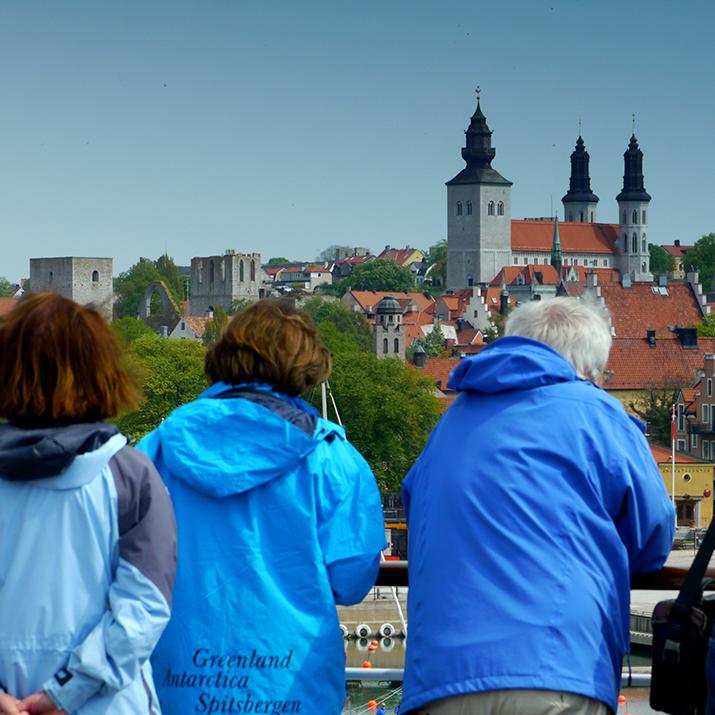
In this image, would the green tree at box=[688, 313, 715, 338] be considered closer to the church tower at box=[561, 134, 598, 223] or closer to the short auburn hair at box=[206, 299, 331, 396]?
the church tower at box=[561, 134, 598, 223]

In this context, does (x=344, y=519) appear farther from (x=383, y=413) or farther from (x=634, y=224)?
(x=634, y=224)

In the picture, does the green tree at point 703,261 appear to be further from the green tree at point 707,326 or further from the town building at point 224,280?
the green tree at point 707,326

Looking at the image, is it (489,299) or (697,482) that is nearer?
(697,482)

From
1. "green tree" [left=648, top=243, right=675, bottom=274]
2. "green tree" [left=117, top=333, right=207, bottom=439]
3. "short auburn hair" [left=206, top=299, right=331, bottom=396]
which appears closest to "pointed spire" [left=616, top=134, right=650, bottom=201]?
"green tree" [left=648, top=243, right=675, bottom=274]

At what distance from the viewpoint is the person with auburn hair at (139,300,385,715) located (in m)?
3.92

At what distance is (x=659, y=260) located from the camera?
15850 centimetres

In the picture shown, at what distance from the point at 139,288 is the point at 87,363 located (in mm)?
119533

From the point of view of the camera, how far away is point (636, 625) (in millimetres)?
25109

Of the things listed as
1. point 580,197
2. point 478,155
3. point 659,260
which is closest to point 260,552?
point 478,155

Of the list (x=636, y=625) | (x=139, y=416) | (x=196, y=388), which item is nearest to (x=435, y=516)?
(x=636, y=625)

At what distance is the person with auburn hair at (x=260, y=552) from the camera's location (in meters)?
3.92

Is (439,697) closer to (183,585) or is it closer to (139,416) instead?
(183,585)

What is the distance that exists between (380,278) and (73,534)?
441 feet

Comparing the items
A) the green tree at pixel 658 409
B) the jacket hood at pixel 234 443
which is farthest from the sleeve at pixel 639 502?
the green tree at pixel 658 409
